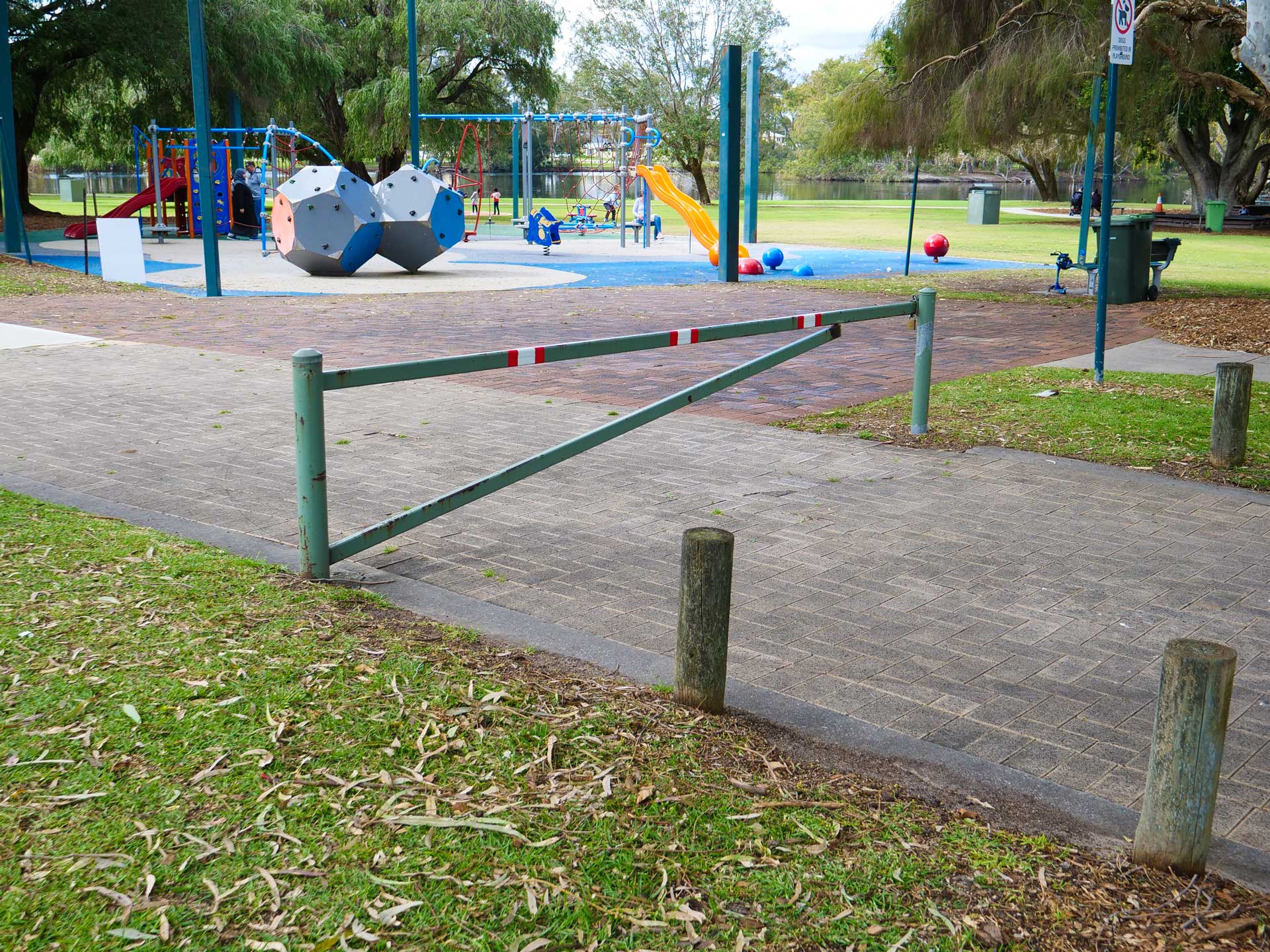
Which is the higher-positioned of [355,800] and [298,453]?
[298,453]

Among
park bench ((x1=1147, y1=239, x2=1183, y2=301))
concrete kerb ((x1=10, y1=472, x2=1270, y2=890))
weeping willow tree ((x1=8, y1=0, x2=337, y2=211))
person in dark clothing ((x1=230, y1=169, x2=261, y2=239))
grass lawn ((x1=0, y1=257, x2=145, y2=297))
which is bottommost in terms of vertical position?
concrete kerb ((x1=10, y1=472, x2=1270, y2=890))

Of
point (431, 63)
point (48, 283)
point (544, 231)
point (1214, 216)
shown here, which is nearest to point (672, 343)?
point (48, 283)

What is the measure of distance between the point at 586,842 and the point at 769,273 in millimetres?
20352

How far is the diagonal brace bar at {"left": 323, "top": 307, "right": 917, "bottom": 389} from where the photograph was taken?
4.93 metres

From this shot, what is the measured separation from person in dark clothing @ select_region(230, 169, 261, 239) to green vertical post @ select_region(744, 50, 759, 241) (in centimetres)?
1360

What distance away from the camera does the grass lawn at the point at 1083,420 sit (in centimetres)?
755

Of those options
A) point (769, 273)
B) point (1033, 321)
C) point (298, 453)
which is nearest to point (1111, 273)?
point (1033, 321)

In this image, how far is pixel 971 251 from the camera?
2881cm

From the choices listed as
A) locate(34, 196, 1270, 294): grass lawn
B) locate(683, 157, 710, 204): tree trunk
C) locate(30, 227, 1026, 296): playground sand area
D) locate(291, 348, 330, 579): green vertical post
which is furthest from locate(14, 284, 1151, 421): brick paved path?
locate(683, 157, 710, 204): tree trunk

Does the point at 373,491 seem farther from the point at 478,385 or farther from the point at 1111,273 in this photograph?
the point at 1111,273

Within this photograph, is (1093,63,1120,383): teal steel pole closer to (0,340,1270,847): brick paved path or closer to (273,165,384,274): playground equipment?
(0,340,1270,847): brick paved path

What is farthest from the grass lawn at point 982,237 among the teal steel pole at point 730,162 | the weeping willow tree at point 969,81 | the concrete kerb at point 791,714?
the concrete kerb at point 791,714

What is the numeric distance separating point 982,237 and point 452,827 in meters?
34.2

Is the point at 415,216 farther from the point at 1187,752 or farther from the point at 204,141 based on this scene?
the point at 1187,752
